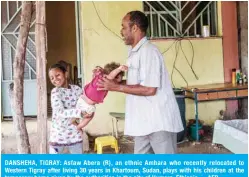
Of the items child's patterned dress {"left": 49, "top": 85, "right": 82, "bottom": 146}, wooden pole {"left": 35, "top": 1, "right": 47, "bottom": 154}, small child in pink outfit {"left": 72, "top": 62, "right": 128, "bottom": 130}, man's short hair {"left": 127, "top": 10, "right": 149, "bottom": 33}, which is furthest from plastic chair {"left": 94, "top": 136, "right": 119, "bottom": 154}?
man's short hair {"left": 127, "top": 10, "right": 149, "bottom": 33}

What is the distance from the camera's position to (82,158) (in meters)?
2.13

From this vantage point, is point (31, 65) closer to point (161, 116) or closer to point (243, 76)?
point (243, 76)

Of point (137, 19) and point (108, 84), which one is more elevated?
point (137, 19)

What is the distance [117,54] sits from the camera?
480cm

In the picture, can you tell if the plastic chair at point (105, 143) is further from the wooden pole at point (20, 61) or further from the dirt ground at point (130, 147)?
the wooden pole at point (20, 61)

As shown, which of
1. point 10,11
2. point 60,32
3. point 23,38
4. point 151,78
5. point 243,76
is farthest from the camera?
point 60,32

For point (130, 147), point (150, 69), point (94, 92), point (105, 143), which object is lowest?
point (130, 147)

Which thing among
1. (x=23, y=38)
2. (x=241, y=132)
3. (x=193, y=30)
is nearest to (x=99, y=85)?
(x=23, y=38)

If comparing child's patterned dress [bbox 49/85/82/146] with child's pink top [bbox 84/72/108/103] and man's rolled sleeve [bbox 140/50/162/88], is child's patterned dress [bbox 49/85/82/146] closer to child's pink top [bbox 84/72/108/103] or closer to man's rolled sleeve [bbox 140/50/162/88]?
child's pink top [bbox 84/72/108/103]

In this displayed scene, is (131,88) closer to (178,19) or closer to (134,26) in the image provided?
(134,26)

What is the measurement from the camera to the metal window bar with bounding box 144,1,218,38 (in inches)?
191

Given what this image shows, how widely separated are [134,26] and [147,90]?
35 centimetres

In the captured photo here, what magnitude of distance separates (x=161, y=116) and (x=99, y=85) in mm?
360

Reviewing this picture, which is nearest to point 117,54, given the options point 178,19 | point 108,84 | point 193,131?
point 178,19
